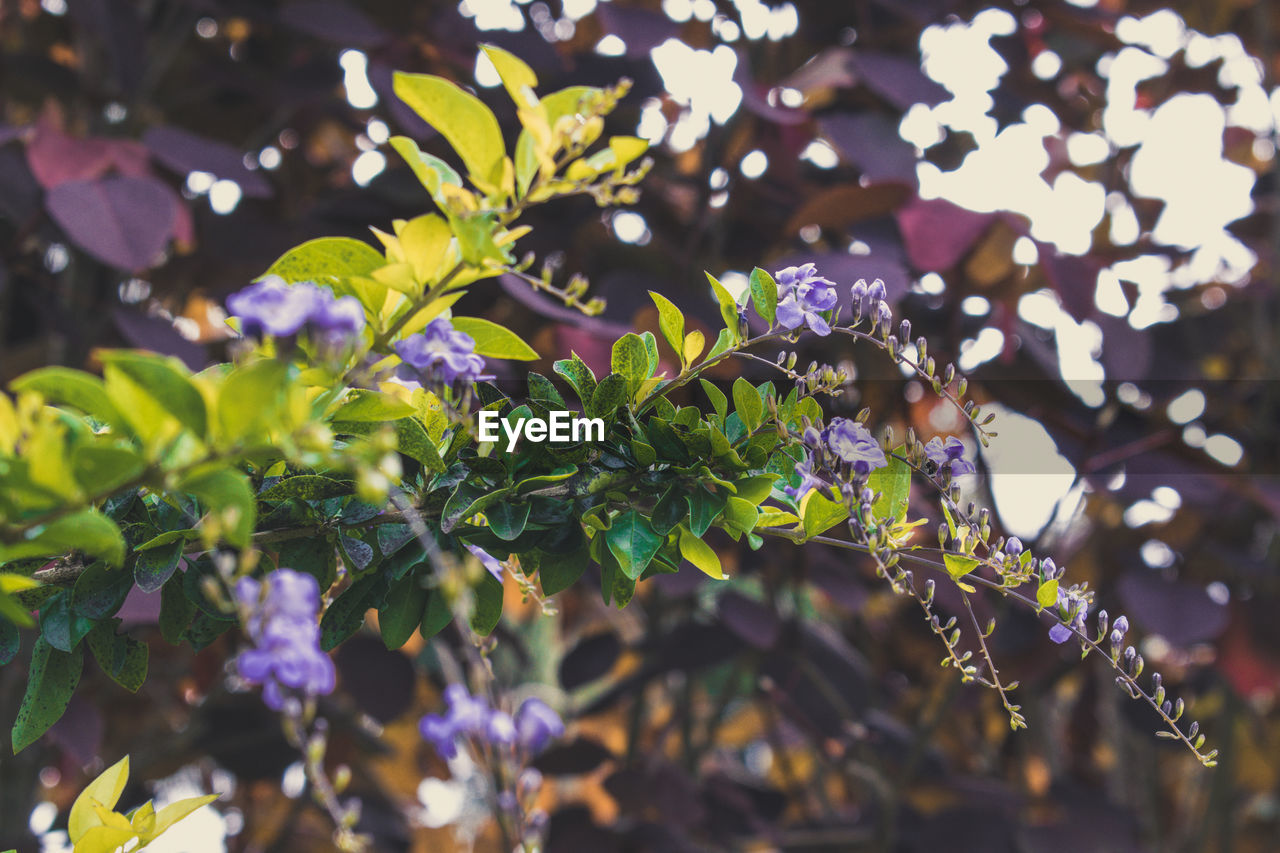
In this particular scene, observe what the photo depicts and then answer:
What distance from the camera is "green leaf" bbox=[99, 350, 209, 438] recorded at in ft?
0.76

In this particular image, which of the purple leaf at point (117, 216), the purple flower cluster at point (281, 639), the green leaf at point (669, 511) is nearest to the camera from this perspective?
the purple flower cluster at point (281, 639)

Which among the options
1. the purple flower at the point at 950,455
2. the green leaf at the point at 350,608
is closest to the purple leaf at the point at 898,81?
the purple flower at the point at 950,455

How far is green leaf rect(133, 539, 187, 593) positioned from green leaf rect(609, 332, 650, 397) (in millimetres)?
156

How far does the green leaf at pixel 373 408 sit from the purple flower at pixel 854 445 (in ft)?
0.45

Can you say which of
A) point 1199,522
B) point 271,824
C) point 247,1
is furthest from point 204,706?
point 1199,522

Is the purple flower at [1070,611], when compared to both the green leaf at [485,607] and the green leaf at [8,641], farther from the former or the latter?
the green leaf at [8,641]

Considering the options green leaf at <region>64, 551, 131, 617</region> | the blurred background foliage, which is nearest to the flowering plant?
green leaf at <region>64, 551, 131, 617</region>

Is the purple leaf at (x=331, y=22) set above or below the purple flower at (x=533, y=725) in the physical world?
above

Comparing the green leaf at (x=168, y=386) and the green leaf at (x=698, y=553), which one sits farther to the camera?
the green leaf at (x=698, y=553)

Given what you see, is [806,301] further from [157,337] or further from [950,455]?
[157,337]

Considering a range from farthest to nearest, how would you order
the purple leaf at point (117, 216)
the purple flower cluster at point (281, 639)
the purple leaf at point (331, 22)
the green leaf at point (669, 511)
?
1. the purple leaf at point (331, 22)
2. the purple leaf at point (117, 216)
3. the green leaf at point (669, 511)
4. the purple flower cluster at point (281, 639)

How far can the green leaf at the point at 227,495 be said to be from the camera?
0.78 ft

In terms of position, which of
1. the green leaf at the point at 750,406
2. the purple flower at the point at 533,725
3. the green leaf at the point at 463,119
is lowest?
the purple flower at the point at 533,725

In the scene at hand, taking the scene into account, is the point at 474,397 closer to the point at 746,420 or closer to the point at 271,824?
the point at 746,420
